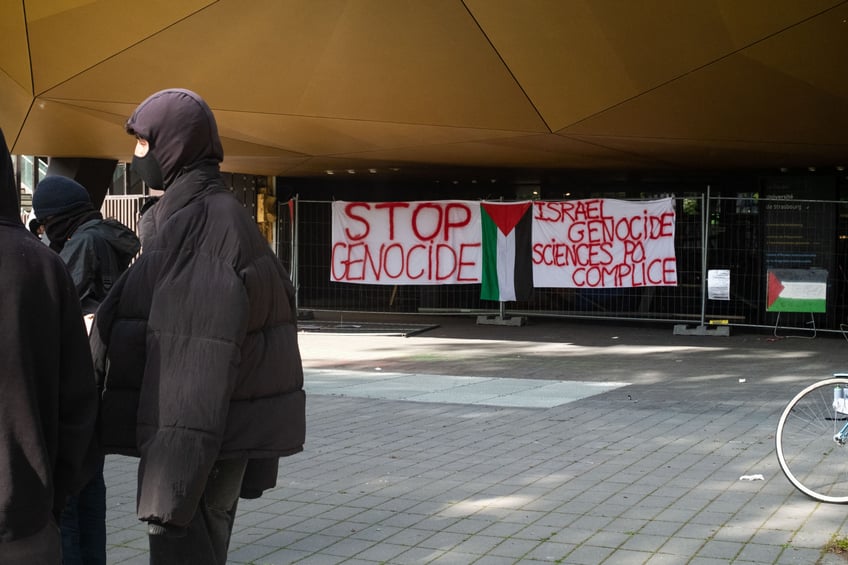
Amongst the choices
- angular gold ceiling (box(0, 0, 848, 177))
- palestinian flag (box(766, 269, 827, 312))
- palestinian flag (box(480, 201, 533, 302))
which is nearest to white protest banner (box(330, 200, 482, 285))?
palestinian flag (box(480, 201, 533, 302))

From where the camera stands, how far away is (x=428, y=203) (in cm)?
1728

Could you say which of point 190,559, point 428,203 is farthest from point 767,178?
Result: point 190,559

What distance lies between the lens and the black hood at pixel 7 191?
251cm

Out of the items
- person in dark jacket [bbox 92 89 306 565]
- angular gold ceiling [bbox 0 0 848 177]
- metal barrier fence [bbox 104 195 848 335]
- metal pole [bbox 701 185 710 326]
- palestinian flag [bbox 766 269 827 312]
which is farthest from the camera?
metal barrier fence [bbox 104 195 848 335]

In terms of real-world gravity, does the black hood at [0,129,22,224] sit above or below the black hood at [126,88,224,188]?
below

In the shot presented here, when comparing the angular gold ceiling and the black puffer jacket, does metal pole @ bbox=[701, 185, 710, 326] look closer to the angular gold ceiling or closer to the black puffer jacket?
the angular gold ceiling

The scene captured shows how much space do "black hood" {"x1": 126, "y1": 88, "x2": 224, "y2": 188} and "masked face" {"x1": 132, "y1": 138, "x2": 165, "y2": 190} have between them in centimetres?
2

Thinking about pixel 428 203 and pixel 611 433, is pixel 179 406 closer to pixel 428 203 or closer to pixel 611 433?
pixel 611 433

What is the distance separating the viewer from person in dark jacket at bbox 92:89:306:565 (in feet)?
8.97

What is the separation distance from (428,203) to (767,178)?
19.4 ft

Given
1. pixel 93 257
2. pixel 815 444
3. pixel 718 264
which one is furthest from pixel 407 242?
pixel 93 257

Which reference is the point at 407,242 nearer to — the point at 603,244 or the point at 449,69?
the point at 603,244

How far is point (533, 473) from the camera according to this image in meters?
6.77

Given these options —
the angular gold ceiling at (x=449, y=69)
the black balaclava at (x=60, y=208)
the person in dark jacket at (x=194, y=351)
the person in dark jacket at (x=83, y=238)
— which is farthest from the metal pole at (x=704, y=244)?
the person in dark jacket at (x=194, y=351)
